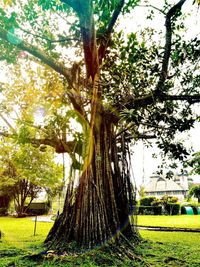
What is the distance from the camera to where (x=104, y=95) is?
4301 millimetres

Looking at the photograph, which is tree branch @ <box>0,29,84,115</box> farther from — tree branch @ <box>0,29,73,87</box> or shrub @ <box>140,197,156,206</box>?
shrub @ <box>140,197,156,206</box>

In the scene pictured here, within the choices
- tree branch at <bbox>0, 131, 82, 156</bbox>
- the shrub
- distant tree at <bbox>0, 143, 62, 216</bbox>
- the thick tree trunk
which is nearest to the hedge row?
the shrub

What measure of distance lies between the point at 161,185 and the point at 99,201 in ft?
108

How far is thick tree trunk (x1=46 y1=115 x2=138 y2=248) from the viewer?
403 centimetres

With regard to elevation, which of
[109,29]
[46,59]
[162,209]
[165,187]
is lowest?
[162,209]

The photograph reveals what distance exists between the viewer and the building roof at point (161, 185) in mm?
33769

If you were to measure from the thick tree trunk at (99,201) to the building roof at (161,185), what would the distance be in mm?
29725

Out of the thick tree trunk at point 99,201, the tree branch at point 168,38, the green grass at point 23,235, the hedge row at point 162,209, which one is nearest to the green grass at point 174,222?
the green grass at point 23,235

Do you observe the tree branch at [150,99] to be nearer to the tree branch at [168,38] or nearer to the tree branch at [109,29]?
the tree branch at [168,38]

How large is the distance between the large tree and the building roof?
98.3 ft

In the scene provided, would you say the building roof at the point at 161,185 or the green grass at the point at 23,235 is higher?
the building roof at the point at 161,185

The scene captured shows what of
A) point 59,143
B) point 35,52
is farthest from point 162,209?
point 35,52

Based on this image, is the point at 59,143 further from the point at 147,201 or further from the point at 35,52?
the point at 147,201

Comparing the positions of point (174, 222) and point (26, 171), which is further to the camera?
point (26, 171)
